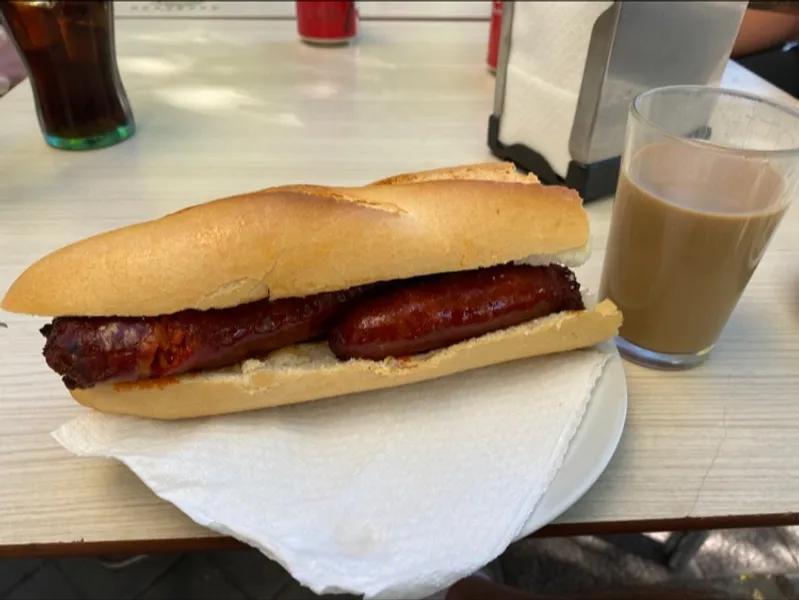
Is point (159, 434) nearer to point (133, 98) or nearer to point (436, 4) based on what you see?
point (133, 98)

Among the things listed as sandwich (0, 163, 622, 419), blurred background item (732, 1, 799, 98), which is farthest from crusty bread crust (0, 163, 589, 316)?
blurred background item (732, 1, 799, 98)

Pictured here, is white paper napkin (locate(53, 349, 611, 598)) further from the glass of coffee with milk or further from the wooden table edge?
the glass of coffee with milk

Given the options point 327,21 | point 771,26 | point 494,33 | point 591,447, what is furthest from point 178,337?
point 771,26

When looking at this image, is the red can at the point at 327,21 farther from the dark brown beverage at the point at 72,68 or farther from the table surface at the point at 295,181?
the dark brown beverage at the point at 72,68

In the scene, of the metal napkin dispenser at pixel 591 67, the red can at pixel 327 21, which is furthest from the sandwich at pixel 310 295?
the red can at pixel 327 21

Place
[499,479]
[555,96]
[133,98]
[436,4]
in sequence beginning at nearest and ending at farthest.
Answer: [499,479] < [555,96] < [133,98] < [436,4]

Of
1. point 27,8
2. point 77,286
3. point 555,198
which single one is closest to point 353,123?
point 27,8
